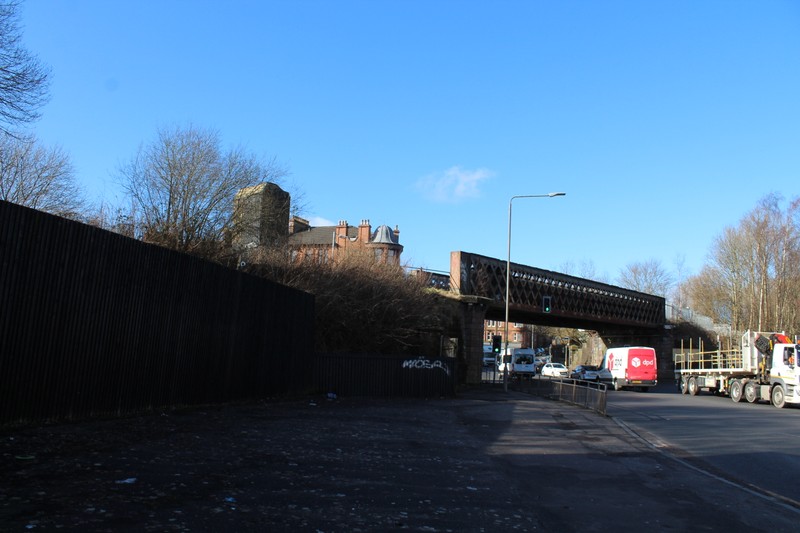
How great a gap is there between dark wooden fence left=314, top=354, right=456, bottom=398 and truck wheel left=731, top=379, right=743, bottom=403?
16.6 m

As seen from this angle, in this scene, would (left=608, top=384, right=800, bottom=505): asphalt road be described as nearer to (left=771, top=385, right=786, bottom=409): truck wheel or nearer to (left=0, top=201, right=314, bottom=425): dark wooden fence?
(left=771, top=385, right=786, bottom=409): truck wheel

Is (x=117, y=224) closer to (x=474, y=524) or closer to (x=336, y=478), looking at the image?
(x=336, y=478)

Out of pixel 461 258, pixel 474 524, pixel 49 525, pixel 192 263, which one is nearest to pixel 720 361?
pixel 461 258

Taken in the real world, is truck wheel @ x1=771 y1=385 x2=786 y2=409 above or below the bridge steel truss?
below

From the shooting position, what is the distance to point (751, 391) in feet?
100

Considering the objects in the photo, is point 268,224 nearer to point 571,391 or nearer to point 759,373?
point 571,391

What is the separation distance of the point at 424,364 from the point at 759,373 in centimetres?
1818

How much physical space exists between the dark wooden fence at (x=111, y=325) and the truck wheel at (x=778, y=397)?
2359cm

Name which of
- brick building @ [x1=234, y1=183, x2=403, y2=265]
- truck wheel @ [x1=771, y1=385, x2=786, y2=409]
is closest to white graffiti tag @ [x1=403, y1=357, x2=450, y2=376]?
brick building @ [x1=234, y1=183, x2=403, y2=265]

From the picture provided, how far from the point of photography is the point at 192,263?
1418 cm

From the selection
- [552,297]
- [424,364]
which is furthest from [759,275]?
[424,364]

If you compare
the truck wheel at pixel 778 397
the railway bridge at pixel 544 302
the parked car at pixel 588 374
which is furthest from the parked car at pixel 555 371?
the truck wheel at pixel 778 397

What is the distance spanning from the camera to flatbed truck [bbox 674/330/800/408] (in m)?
27.7

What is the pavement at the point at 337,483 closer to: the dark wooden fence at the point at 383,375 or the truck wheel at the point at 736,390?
the dark wooden fence at the point at 383,375
